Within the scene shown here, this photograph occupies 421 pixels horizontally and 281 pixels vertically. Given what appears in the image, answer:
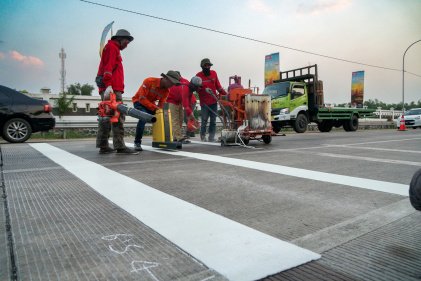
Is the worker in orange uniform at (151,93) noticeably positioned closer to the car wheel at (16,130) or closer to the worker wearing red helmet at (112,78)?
the worker wearing red helmet at (112,78)

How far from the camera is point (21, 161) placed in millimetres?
4691

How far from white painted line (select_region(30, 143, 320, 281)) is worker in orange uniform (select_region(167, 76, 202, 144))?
4504mm

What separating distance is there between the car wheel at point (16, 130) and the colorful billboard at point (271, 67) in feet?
54.4

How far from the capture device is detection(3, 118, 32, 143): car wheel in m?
8.06

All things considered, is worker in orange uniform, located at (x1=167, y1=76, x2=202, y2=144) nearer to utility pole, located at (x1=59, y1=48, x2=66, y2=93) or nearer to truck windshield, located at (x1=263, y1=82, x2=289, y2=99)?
truck windshield, located at (x1=263, y1=82, x2=289, y2=99)

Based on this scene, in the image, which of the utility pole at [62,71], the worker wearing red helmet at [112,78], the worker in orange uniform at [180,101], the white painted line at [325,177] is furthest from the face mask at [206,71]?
the utility pole at [62,71]

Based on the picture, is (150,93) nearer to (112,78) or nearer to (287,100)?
(112,78)

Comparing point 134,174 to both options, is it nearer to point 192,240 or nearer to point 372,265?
point 192,240

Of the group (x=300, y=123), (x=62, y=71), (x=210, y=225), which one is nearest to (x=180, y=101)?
(x=210, y=225)

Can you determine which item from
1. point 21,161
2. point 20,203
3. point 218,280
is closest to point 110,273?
point 218,280

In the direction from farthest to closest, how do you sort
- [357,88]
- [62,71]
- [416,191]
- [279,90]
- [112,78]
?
[62,71] → [357,88] → [279,90] → [112,78] → [416,191]

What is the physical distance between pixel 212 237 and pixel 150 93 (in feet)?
15.5

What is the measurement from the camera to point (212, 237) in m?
1.81

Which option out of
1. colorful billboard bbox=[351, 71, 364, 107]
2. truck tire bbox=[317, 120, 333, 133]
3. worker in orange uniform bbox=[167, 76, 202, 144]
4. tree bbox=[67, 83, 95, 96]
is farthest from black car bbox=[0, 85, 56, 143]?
tree bbox=[67, 83, 95, 96]
